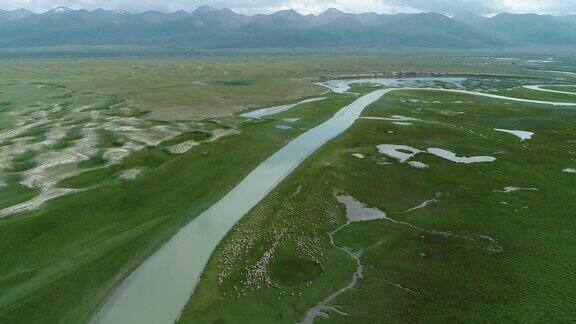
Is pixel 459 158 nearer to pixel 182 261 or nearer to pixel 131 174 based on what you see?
pixel 182 261

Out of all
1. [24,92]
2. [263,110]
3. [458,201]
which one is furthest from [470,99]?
[24,92]

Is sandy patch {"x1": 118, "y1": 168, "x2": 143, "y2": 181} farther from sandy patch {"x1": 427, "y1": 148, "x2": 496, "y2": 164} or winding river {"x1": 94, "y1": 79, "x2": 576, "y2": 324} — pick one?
sandy patch {"x1": 427, "y1": 148, "x2": 496, "y2": 164}

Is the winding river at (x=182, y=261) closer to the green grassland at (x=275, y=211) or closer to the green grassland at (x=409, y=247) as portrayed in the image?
the green grassland at (x=275, y=211)

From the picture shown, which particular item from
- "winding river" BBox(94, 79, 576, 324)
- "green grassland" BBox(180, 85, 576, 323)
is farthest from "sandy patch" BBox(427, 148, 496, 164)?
"winding river" BBox(94, 79, 576, 324)

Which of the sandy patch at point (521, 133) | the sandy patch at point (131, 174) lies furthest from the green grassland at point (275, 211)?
the sandy patch at point (521, 133)

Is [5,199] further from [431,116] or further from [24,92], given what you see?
[24,92]

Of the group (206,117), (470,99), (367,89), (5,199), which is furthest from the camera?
(367,89)

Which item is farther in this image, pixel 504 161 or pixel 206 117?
pixel 206 117

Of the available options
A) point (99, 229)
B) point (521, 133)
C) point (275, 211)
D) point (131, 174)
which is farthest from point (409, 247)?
point (521, 133)
